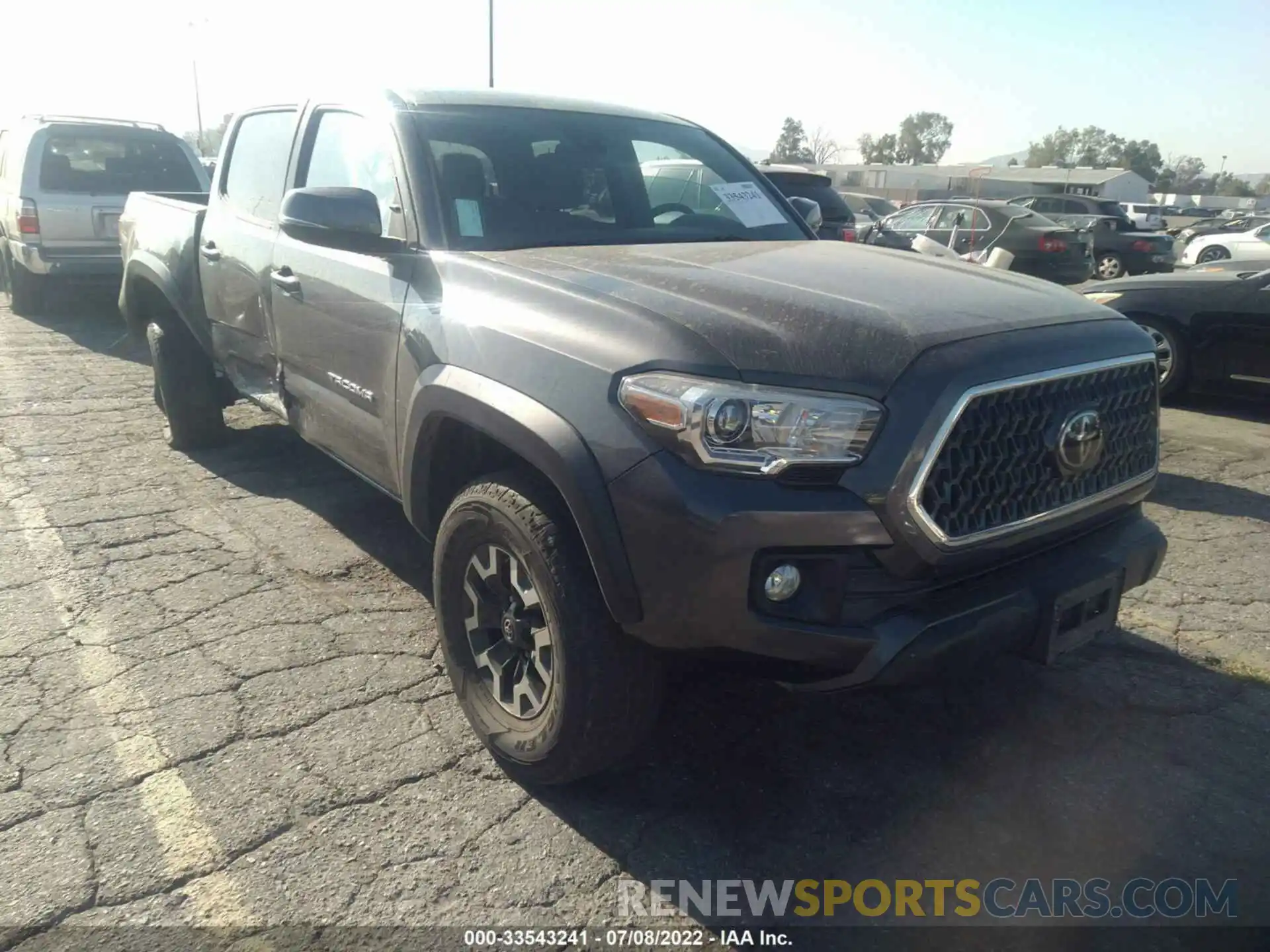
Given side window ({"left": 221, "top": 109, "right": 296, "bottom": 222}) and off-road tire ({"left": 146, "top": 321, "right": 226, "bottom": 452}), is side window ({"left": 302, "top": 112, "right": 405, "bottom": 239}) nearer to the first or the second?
side window ({"left": 221, "top": 109, "right": 296, "bottom": 222})

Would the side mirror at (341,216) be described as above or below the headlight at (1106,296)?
above

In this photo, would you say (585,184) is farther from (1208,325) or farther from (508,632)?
(1208,325)

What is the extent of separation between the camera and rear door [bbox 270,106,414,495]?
329cm

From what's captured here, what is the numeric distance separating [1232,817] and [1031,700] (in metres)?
0.71

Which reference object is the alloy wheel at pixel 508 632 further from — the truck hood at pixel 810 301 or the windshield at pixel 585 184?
the windshield at pixel 585 184

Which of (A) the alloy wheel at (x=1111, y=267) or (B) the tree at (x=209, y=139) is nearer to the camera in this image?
(B) the tree at (x=209, y=139)

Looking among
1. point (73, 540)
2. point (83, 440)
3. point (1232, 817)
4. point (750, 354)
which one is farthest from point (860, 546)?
point (83, 440)

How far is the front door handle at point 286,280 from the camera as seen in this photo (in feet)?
12.7

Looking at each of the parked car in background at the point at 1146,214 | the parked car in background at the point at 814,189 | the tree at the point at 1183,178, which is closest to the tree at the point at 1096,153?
the tree at the point at 1183,178

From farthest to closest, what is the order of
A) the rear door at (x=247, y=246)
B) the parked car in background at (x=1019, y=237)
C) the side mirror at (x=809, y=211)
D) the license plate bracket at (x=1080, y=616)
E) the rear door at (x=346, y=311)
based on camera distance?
the parked car in background at (x=1019, y=237) → the side mirror at (x=809, y=211) → the rear door at (x=247, y=246) → the rear door at (x=346, y=311) → the license plate bracket at (x=1080, y=616)

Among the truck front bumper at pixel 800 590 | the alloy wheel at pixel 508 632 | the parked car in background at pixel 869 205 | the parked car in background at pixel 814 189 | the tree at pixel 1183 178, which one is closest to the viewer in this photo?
the truck front bumper at pixel 800 590

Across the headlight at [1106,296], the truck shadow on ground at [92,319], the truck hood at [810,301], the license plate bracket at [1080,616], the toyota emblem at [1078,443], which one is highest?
the truck hood at [810,301]

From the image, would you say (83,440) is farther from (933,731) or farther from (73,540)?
(933,731)

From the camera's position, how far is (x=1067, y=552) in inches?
103
